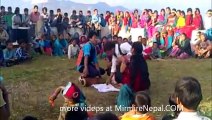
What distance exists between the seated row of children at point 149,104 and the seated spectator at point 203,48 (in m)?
9.39

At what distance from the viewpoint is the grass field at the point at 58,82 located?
325 inches

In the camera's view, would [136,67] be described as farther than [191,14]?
No

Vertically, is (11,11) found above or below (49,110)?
above

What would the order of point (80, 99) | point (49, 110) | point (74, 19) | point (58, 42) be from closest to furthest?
point (80, 99)
point (49, 110)
point (58, 42)
point (74, 19)

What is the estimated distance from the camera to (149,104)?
5.42 meters

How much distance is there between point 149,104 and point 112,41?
20.2 feet

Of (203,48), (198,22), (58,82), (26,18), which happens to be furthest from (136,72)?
(198,22)

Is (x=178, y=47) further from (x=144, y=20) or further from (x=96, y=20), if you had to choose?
(x=96, y=20)

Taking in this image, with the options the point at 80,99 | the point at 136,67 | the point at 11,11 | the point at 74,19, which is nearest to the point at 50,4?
the point at 74,19

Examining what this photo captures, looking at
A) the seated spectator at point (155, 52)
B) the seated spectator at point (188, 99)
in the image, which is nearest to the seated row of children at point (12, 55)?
the seated spectator at point (155, 52)

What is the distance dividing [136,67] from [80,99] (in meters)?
3.13

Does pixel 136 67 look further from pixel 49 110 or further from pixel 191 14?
pixel 191 14

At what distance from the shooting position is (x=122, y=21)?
1908cm

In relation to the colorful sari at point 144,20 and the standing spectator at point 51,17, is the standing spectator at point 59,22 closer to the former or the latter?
the standing spectator at point 51,17
